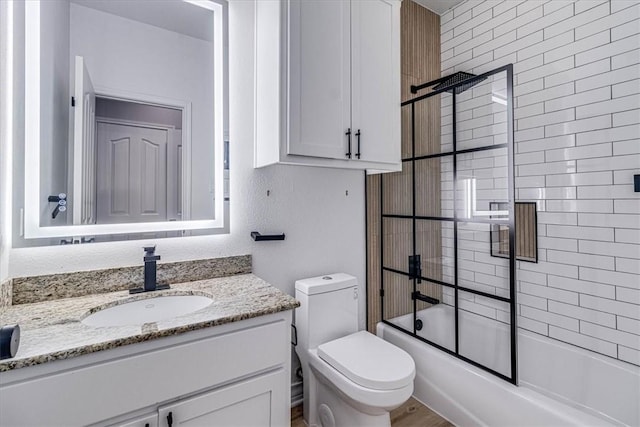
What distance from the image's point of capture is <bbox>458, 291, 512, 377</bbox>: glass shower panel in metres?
1.54

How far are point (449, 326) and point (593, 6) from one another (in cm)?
195

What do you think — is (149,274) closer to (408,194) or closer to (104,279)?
(104,279)

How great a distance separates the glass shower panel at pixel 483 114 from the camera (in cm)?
150

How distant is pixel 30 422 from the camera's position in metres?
0.79

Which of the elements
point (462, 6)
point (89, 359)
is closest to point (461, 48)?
point (462, 6)

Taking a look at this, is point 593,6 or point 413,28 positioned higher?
point 413,28

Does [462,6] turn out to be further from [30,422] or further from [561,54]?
[30,422]

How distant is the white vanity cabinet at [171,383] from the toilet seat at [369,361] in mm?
353

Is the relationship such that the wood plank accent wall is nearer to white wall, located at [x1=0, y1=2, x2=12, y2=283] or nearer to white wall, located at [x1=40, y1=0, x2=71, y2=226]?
white wall, located at [x1=40, y1=0, x2=71, y2=226]

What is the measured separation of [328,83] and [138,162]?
97 centimetres

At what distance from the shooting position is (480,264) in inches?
64.6

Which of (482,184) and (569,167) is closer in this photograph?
(482,184)

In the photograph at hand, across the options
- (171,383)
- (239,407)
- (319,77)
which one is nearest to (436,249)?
(319,77)

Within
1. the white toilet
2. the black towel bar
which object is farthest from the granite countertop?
the white toilet
